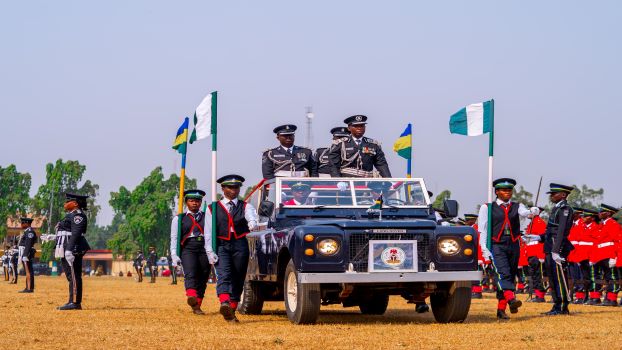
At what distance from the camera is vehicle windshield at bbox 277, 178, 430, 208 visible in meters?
14.6

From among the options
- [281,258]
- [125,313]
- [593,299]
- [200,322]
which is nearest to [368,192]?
[281,258]

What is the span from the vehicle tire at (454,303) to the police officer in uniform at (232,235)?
2621mm

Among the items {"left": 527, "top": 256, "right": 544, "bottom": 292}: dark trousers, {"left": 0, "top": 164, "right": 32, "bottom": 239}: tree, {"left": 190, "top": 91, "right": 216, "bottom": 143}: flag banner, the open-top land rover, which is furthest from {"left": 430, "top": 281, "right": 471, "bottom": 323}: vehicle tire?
{"left": 0, "top": 164, "right": 32, "bottom": 239}: tree

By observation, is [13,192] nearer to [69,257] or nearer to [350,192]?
[69,257]

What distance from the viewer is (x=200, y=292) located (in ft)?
52.7

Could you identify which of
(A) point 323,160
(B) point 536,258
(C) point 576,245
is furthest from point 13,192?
(A) point 323,160

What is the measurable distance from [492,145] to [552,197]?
3.92 ft

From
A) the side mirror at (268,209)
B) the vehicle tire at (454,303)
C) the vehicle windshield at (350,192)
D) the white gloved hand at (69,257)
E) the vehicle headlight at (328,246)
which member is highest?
the vehicle windshield at (350,192)

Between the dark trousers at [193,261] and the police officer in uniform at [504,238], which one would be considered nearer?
the police officer in uniform at [504,238]

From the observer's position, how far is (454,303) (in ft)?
43.7

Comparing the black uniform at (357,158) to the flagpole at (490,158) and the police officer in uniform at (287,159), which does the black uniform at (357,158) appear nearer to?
the police officer in uniform at (287,159)

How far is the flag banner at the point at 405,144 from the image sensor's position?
2069cm

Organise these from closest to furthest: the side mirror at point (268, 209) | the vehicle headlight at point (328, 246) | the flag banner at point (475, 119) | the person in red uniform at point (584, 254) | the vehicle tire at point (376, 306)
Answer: the vehicle headlight at point (328, 246) < the side mirror at point (268, 209) < the vehicle tire at point (376, 306) < the flag banner at point (475, 119) < the person in red uniform at point (584, 254)

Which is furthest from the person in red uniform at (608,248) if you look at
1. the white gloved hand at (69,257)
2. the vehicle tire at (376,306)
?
the white gloved hand at (69,257)
